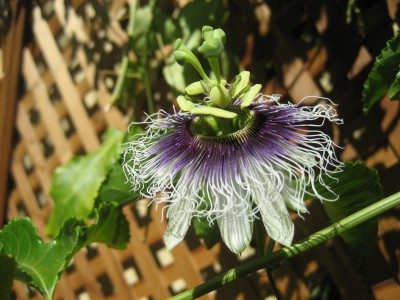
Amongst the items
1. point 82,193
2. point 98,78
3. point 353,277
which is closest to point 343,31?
point 353,277

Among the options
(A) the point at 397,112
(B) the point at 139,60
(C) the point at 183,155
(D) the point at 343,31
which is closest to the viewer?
(C) the point at 183,155

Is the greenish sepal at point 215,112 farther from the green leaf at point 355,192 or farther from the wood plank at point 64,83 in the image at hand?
the wood plank at point 64,83

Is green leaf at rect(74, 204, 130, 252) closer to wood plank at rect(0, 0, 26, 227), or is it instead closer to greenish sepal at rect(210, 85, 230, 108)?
greenish sepal at rect(210, 85, 230, 108)

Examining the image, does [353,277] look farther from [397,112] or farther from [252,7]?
[252,7]

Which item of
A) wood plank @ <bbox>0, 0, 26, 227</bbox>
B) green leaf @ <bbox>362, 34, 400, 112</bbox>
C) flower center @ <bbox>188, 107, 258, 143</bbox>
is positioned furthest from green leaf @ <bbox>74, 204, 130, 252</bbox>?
wood plank @ <bbox>0, 0, 26, 227</bbox>

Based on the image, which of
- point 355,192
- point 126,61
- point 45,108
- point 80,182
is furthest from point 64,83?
point 355,192

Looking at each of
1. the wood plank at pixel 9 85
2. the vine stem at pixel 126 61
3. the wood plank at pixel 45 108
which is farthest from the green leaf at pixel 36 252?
the wood plank at pixel 9 85
